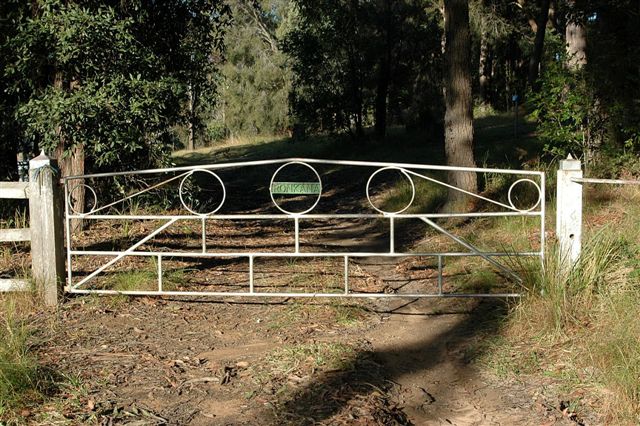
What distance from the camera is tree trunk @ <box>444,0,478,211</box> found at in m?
11.3

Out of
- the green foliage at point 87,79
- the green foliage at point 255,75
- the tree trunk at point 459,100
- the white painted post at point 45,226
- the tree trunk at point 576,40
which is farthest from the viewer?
the green foliage at point 255,75

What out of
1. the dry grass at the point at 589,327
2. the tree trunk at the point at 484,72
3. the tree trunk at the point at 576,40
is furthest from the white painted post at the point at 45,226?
the tree trunk at the point at 484,72

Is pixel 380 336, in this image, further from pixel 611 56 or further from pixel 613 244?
pixel 611 56

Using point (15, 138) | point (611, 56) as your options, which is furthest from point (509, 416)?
point (15, 138)

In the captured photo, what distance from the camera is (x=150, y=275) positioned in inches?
311

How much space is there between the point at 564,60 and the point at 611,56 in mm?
1653

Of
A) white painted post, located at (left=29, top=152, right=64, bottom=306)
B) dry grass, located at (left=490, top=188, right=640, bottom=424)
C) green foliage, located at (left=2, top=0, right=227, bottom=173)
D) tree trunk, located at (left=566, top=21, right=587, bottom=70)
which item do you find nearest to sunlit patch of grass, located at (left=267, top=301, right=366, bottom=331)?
dry grass, located at (left=490, top=188, right=640, bottom=424)

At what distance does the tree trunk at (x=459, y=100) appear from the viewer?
37.0 ft

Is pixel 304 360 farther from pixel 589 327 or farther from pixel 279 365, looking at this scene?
pixel 589 327

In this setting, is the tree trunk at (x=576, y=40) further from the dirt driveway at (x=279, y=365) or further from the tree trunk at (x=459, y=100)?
the dirt driveway at (x=279, y=365)

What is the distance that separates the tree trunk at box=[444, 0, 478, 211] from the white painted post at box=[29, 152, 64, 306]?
6379 millimetres

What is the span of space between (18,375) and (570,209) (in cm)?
465

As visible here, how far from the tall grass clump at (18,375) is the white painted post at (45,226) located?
1.48 m

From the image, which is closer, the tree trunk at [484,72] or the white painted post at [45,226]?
the white painted post at [45,226]
